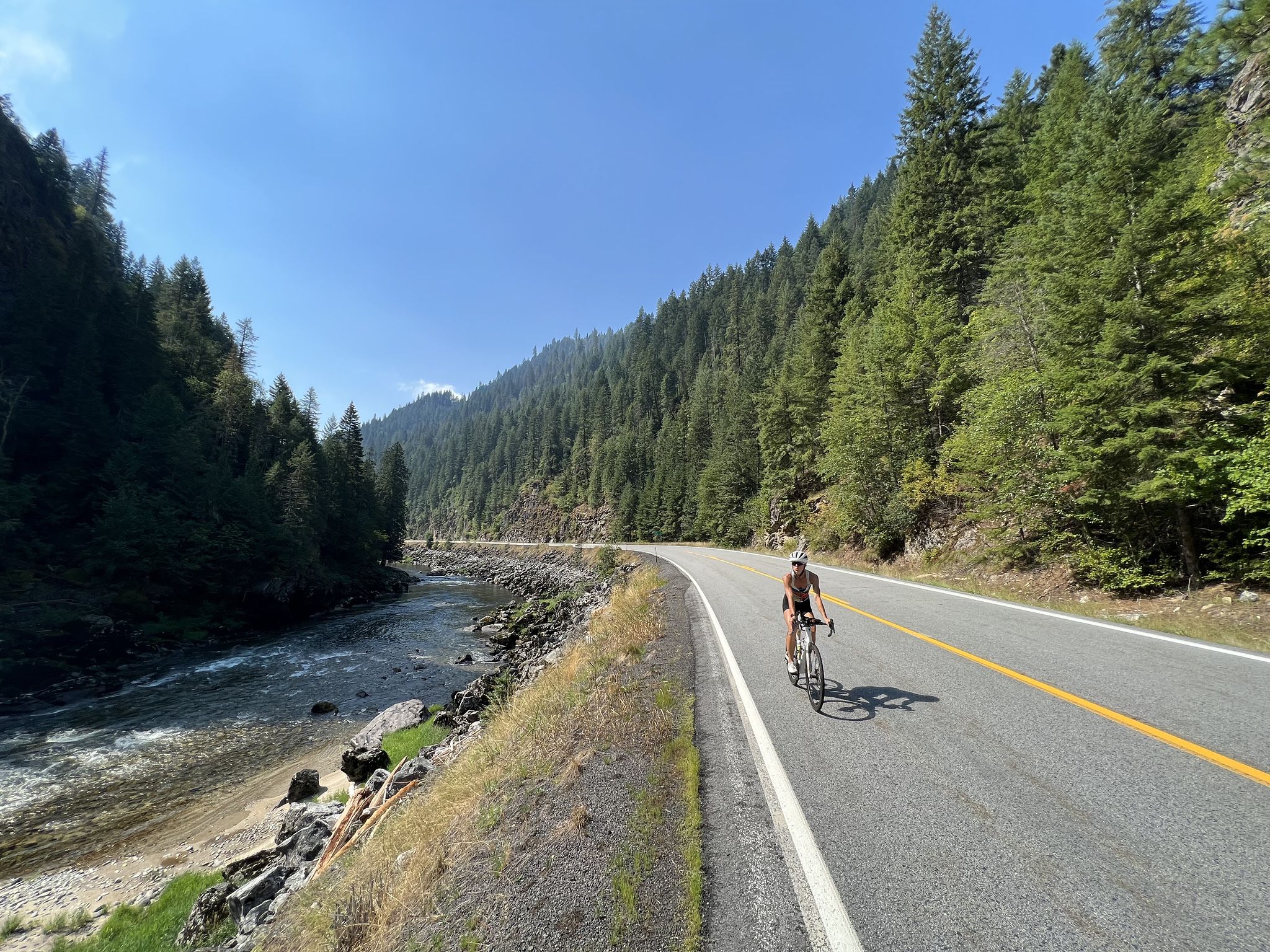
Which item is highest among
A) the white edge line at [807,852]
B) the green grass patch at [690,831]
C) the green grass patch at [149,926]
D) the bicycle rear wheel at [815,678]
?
the bicycle rear wheel at [815,678]

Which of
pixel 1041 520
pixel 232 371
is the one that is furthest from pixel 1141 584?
pixel 232 371

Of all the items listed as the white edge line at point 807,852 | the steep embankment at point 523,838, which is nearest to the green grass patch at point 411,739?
the steep embankment at point 523,838

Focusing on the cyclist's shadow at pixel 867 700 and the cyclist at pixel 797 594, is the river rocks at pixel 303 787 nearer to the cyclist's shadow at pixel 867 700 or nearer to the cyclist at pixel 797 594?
the cyclist at pixel 797 594

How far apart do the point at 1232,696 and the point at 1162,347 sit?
8525 mm

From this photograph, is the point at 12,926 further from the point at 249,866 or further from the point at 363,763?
the point at 363,763

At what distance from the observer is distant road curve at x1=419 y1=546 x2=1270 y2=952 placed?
249 cm

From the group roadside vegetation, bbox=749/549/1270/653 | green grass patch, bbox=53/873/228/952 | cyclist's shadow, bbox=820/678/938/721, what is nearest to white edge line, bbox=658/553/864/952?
cyclist's shadow, bbox=820/678/938/721

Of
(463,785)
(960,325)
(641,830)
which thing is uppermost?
(960,325)

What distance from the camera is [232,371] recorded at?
42656 millimetres

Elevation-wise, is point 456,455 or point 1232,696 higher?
point 456,455

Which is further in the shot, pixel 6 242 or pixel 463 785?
pixel 6 242

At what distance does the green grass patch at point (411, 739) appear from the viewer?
35.1 ft

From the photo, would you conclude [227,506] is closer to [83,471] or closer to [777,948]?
[83,471]

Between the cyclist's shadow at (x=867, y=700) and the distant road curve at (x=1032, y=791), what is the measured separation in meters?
0.03
